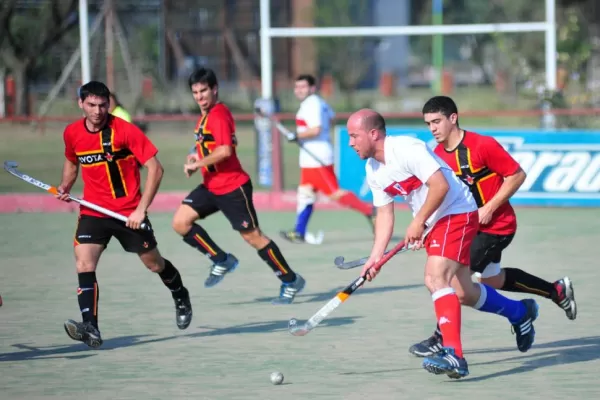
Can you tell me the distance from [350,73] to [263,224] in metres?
35.0

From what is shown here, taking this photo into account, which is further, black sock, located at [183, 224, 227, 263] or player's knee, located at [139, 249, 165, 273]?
black sock, located at [183, 224, 227, 263]

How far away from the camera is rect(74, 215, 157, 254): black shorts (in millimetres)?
7699

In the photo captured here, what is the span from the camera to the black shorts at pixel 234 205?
9.33 metres

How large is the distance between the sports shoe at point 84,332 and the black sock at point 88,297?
0.07m

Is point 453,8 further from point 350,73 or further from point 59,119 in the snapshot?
point 59,119

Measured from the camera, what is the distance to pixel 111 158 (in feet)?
25.1

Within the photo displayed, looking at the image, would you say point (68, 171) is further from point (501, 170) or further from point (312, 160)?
point (312, 160)

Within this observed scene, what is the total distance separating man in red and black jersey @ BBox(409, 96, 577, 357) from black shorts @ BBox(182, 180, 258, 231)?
2220 millimetres

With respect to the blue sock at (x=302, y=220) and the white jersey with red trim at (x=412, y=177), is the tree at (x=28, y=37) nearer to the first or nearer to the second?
the blue sock at (x=302, y=220)

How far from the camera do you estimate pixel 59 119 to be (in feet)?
56.1

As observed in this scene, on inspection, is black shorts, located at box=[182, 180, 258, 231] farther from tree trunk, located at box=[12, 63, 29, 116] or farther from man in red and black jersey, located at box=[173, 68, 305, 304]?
tree trunk, located at box=[12, 63, 29, 116]

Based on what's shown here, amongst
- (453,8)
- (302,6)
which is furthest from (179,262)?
(453,8)

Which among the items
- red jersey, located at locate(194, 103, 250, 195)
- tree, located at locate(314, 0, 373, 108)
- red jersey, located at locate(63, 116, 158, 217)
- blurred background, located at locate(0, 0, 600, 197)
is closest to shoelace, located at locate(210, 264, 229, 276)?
red jersey, located at locate(194, 103, 250, 195)

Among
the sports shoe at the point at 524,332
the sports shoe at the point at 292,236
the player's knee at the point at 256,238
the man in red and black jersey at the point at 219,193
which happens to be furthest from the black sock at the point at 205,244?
the sports shoe at the point at 292,236
